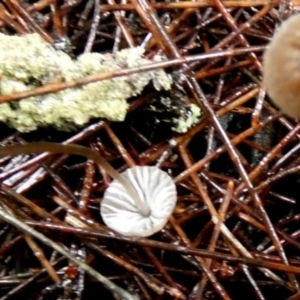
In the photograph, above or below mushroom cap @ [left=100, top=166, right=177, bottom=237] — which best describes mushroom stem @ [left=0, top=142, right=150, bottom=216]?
above

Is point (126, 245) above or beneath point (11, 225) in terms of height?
beneath

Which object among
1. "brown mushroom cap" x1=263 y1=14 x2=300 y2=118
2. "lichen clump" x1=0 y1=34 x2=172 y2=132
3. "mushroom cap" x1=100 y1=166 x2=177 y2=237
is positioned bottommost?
"mushroom cap" x1=100 y1=166 x2=177 y2=237

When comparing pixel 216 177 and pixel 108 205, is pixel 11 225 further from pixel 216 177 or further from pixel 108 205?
pixel 216 177

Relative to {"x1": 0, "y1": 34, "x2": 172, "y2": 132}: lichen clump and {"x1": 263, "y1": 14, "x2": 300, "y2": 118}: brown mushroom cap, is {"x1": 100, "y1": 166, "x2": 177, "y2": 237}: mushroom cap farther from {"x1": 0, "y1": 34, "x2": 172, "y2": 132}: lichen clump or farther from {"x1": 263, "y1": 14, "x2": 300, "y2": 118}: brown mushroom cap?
{"x1": 263, "y1": 14, "x2": 300, "y2": 118}: brown mushroom cap

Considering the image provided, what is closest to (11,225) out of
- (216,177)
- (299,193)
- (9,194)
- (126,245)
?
(9,194)

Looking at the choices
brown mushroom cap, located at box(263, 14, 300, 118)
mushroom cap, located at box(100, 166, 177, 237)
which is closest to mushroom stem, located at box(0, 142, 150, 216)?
mushroom cap, located at box(100, 166, 177, 237)

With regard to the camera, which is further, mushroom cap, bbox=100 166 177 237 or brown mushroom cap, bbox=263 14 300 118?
mushroom cap, bbox=100 166 177 237
